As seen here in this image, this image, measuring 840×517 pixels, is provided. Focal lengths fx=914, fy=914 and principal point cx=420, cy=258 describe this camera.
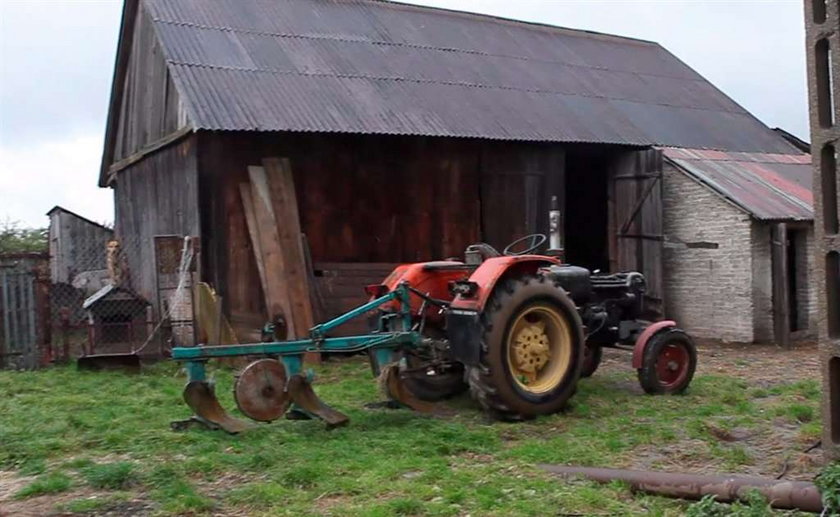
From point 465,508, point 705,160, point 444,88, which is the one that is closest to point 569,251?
point 705,160

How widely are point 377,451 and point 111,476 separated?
166 centimetres

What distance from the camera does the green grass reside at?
16.0 ft

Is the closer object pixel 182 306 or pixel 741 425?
pixel 741 425

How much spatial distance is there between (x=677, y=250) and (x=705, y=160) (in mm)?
1719

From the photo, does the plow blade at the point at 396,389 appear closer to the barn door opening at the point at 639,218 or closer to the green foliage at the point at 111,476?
the green foliage at the point at 111,476

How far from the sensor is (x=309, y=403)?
265 inches

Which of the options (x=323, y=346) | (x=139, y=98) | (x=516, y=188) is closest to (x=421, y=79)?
(x=516, y=188)

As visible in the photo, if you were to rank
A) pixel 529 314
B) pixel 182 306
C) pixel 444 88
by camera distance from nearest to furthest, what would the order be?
pixel 529 314 → pixel 182 306 → pixel 444 88

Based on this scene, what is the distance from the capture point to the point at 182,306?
11758 millimetres

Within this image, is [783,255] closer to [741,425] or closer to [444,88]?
[444,88]

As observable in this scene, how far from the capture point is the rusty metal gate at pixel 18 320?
11.0 m

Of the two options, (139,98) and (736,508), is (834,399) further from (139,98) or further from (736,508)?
(139,98)

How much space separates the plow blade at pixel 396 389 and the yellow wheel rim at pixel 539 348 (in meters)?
0.81

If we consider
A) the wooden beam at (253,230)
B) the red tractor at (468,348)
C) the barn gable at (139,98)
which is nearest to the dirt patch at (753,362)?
the red tractor at (468,348)
